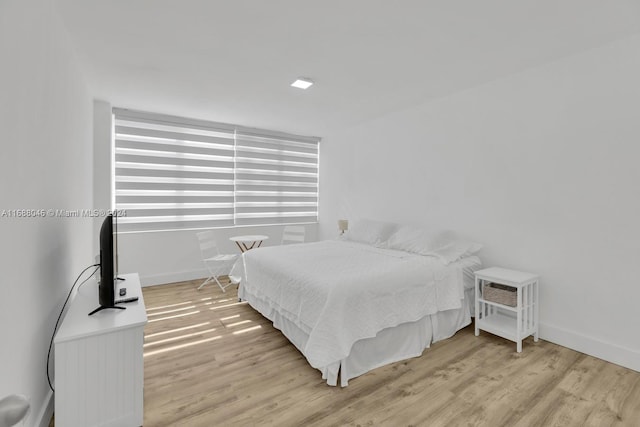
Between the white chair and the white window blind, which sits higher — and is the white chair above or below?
below

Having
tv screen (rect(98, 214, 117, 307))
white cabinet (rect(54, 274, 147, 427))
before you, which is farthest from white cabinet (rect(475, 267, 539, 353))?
tv screen (rect(98, 214, 117, 307))

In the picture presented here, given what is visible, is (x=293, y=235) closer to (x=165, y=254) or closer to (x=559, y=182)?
(x=165, y=254)

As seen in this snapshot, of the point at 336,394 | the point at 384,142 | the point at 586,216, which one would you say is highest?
the point at 384,142

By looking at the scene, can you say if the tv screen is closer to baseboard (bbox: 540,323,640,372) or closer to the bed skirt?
the bed skirt

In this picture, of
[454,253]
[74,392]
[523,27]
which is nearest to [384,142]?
[454,253]

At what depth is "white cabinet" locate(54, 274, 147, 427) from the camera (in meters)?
1.54

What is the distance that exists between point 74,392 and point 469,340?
3.03 m

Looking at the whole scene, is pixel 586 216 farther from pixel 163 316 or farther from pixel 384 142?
pixel 163 316

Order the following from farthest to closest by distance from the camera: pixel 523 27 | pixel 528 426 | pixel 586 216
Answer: pixel 586 216 < pixel 523 27 < pixel 528 426

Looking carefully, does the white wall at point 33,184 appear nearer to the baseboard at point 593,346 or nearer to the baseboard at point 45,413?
the baseboard at point 45,413

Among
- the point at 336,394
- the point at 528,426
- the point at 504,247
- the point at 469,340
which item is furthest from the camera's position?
the point at 504,247

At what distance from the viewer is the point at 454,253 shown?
3.24 metres

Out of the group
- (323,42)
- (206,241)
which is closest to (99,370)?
(323,42)

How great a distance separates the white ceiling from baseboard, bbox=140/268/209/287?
2.54m
